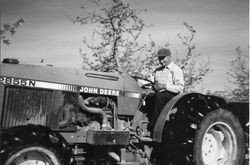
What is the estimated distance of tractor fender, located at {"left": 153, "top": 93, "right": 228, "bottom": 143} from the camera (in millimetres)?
5117

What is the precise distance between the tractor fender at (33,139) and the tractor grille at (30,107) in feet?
0.38

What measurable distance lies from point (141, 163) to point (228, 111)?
5.15 feet

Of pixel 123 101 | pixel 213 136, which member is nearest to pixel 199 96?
pixel 213 136

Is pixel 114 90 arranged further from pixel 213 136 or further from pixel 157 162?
pixel 213 136

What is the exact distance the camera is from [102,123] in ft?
16.5

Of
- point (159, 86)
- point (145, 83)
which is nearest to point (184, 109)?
point (159, 86)

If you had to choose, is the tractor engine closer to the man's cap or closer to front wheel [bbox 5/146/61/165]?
front wheel [bbox 5/146/61/165]

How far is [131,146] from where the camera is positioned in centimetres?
537

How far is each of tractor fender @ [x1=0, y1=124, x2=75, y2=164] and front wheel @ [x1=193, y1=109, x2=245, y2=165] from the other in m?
2.11

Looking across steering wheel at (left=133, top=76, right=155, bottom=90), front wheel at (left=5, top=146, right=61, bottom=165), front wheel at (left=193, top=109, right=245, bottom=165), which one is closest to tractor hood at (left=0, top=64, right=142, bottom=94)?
steering wheel at (left=133, top=76, right=155, bottom=90)

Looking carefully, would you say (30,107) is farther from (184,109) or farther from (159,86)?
(184,109)

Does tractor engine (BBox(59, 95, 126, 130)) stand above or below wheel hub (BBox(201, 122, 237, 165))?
above

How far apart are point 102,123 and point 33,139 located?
1.20 metres

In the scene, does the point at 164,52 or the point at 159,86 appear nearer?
the point at 159,86
